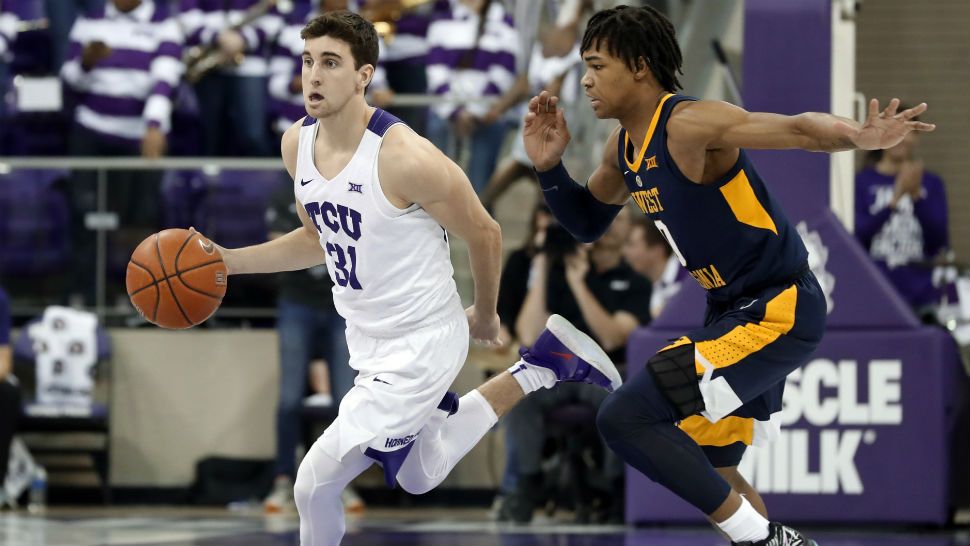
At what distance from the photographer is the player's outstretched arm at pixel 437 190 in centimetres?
489

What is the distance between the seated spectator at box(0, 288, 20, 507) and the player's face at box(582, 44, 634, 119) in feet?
18.9

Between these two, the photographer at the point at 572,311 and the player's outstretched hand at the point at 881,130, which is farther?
the photographer at the point at 572,311


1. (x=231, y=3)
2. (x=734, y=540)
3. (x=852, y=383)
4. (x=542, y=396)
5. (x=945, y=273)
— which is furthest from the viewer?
(x=231, y=3)

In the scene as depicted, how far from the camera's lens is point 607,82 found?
498 cm

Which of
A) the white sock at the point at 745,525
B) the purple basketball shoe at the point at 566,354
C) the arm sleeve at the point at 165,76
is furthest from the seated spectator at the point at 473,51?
the white sock at the point at 745,525

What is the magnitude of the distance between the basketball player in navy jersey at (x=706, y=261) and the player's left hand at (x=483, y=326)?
0.58m

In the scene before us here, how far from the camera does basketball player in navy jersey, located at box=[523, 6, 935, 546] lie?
4.74 metres

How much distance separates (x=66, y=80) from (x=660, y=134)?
6891mm

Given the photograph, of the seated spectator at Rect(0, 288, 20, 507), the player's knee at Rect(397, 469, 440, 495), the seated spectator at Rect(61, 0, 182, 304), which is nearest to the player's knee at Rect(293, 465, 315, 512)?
the player's knee at Rect(397, 469, 440, 495)

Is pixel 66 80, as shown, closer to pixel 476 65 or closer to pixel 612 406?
pixel 476 65

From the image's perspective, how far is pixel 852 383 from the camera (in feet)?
25.3

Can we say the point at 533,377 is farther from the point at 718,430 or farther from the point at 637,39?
the point at 637,39

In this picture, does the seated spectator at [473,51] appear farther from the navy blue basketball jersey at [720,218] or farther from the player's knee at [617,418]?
the player's knee at [617,418]

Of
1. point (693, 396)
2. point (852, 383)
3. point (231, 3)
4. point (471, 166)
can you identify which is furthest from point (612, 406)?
point (231, 3)
